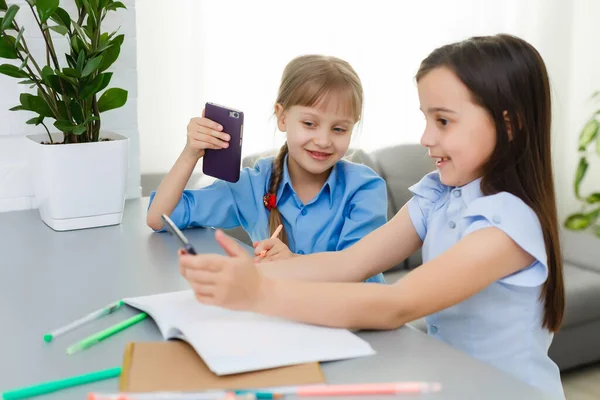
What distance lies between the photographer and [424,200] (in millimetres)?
1173

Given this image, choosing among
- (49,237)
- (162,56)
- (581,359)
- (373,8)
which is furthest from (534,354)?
(373,8)

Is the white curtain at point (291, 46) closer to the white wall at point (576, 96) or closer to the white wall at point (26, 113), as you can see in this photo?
the white wall at point (576, 96)

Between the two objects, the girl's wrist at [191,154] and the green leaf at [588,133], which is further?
the green leaf at [588,133]

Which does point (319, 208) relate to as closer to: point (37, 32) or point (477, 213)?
point (477, 213)

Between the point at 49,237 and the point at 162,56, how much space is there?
3.84ft

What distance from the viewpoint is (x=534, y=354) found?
1.05m

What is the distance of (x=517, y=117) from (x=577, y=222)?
2.38 meters

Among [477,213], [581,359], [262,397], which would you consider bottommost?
[581,359]

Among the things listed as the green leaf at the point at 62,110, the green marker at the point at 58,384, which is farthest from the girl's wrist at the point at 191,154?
the green marker at the point at 58,384

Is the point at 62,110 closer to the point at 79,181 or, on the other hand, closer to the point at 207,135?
the point at 79,181

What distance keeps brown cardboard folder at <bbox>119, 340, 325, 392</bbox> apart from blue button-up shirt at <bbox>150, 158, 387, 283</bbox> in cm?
65

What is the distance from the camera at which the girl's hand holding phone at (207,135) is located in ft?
4.50

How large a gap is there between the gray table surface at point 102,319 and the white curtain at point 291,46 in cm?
89

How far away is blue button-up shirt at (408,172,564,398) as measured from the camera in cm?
98
